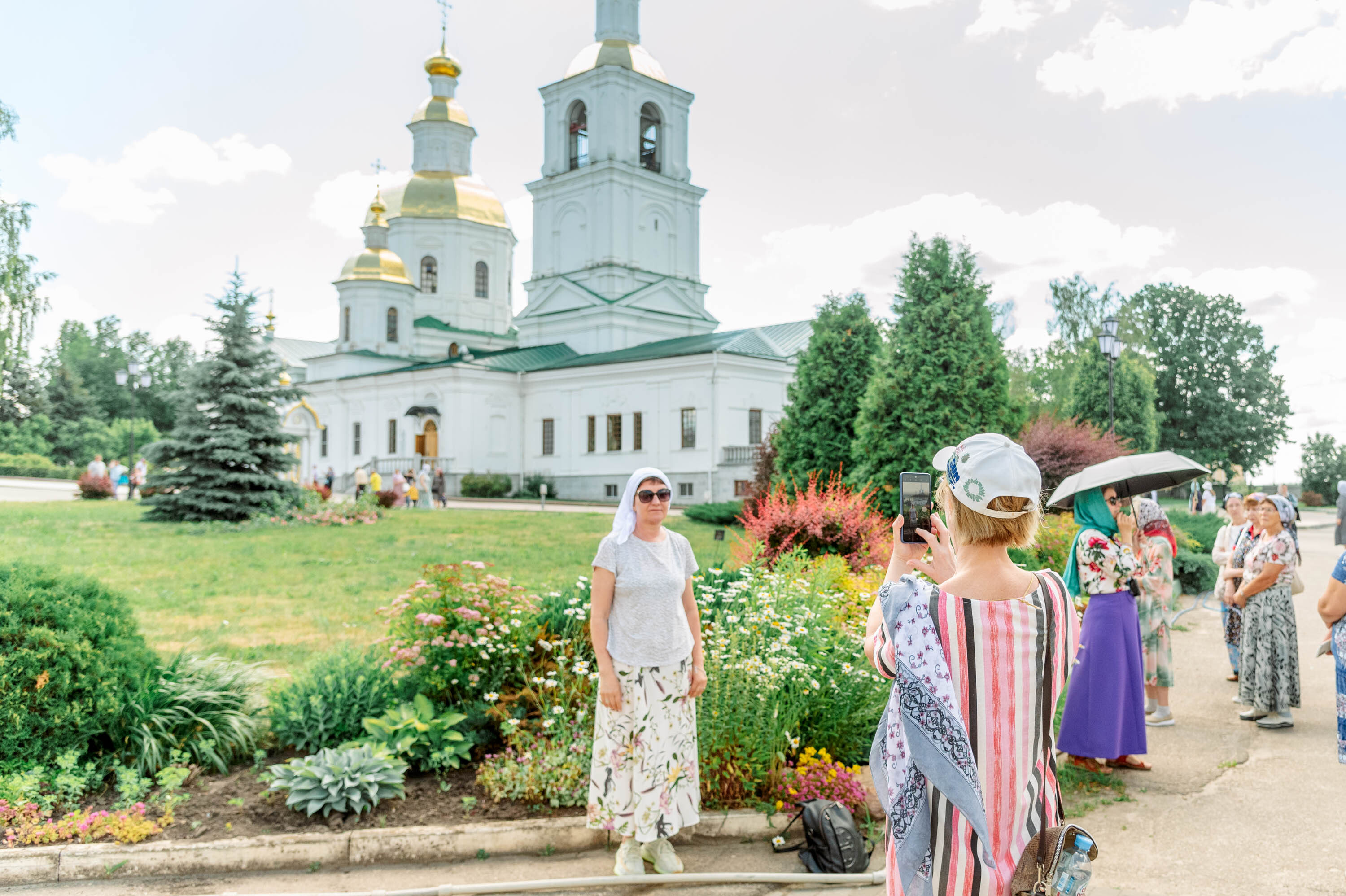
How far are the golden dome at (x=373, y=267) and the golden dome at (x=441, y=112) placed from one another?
10.4 metres

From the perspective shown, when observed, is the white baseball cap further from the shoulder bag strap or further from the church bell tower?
the church bell tower

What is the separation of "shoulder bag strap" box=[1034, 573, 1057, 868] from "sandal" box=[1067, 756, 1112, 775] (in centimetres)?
402

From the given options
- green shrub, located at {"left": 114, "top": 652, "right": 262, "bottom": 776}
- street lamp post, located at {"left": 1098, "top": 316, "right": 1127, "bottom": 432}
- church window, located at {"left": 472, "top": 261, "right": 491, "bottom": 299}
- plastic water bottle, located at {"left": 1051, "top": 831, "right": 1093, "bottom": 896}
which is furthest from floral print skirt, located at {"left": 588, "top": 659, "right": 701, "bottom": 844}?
church window, located at {"left": 472, "top": 261, "right": 491, "bottom": 299}

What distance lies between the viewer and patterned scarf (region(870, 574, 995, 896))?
251cm

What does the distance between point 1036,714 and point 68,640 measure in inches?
208

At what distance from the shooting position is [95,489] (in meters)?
33.2

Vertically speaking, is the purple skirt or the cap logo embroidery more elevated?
the cap logo embroidery

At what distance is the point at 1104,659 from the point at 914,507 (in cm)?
415

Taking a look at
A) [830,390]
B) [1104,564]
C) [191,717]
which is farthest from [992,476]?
[830,390]

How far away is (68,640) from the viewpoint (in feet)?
17.7

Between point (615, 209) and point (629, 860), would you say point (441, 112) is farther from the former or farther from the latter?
point (629, 860)

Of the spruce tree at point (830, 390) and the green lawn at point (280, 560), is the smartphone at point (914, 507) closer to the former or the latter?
the green lawn at point (280, 560)

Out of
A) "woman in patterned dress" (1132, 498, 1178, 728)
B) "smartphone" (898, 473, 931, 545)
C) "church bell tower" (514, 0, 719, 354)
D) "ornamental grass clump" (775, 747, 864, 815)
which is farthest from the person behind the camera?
"church bell tower" (514, 0, 719, 354)

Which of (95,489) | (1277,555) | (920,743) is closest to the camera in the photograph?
(920,743)
